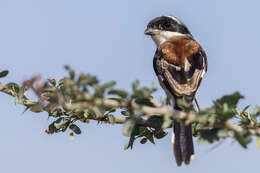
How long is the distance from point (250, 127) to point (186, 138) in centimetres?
85

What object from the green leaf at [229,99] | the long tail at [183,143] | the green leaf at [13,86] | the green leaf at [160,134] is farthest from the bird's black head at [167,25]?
the green leaf at [229,99]

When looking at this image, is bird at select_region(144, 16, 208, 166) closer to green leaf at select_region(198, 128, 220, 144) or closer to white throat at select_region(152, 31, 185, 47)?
white throat at select_region(152, 31, 185, 47)

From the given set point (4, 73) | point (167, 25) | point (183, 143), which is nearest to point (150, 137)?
point (183, 143)

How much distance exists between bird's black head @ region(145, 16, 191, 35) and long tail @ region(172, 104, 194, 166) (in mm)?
3018

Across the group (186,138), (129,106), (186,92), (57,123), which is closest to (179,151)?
(186,138)

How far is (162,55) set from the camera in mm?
5355

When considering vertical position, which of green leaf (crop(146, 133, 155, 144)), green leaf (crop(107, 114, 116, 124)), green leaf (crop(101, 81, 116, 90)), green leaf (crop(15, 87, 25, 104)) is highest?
green leaf (crop(101, 81, 116, 90))

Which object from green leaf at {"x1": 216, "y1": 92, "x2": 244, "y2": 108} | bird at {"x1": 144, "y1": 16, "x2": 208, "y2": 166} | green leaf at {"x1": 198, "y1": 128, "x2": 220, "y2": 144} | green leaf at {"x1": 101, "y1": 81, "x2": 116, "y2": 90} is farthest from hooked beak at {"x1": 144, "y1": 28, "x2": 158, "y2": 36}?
green leaf at {"x1": 101, "y1": 81, "x2": 116, "y2": 90}

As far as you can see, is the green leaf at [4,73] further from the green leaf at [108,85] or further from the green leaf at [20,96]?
the green leaf at [108,85]

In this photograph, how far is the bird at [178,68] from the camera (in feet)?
12.2

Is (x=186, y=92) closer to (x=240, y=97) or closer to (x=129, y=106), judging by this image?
(x=240, y=97)

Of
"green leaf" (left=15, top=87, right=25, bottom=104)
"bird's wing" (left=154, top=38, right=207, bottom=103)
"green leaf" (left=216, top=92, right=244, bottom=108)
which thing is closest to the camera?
"green leaf" (left=216, top=92, right=244, bottom=108)

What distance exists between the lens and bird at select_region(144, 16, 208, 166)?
3.73 meters

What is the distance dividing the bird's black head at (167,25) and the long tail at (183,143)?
3.02 meters
